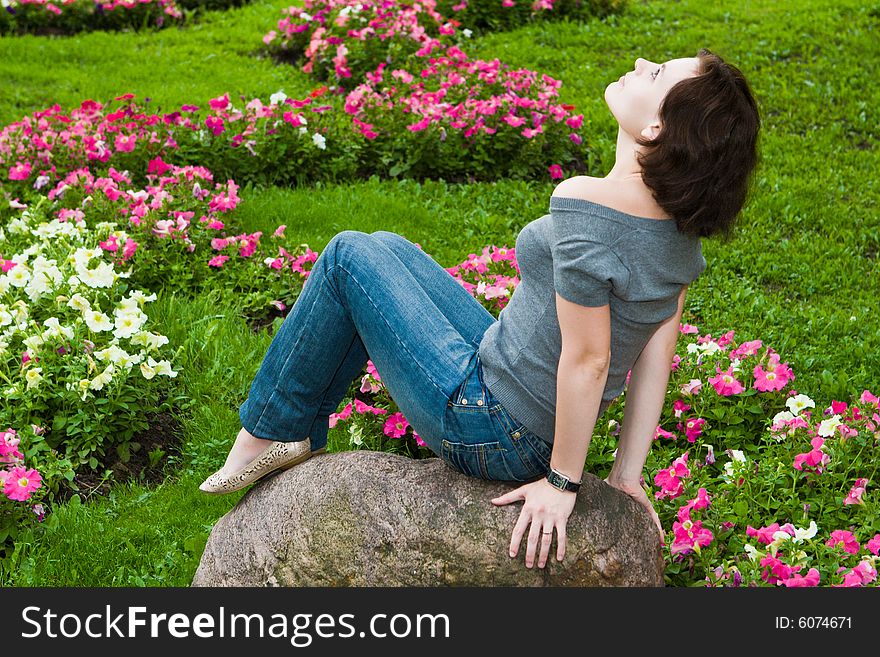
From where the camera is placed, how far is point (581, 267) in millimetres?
2486

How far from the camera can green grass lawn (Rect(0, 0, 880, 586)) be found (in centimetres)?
393

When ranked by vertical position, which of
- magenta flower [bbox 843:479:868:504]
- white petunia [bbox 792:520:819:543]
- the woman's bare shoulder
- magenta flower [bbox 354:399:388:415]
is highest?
the woman's bare shoulder

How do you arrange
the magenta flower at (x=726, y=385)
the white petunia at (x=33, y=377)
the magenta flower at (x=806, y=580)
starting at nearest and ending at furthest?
the magenta flower at (x=806, y=580) < the white petunia at (x=33, y=377) < the magenta flower at (x=726, y=385)

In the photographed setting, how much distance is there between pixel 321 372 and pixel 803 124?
5.87m

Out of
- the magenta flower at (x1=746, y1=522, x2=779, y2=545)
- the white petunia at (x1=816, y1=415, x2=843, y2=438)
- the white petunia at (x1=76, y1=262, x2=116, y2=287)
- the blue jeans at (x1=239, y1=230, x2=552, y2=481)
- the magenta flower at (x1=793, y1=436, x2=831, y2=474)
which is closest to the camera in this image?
the blue jeans at (x1=239, y1=230, x2=552, y2=481)

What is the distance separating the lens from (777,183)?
22.2ft

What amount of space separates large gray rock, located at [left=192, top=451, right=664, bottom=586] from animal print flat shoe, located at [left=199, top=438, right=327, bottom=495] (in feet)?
0.22

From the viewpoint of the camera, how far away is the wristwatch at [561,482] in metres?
2.72

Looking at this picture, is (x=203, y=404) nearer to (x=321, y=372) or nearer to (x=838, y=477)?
(x=321, y=372)

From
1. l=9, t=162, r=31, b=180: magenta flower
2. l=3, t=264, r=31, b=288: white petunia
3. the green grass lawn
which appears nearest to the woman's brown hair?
the green grass lawn

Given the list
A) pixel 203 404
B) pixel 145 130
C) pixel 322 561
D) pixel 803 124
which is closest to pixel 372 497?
pixel 322 561

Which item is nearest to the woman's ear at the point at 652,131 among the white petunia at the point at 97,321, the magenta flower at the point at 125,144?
the white petunia at the point at 97,321

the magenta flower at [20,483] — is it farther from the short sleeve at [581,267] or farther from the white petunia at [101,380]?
the short sleeve at [581,267]

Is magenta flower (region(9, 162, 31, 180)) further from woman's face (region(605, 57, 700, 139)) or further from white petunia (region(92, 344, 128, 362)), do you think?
woman's face (region(605, 57, 700, 139))
